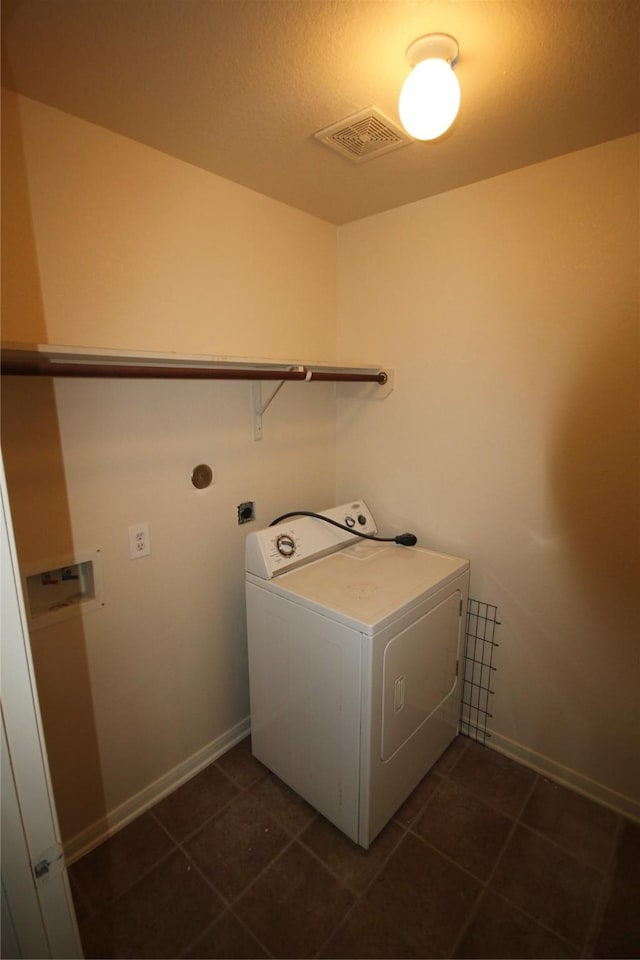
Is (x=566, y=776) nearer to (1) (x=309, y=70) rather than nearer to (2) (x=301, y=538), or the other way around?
(2) (x=301, y=538)

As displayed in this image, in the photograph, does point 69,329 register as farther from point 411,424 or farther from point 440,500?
point 440,500

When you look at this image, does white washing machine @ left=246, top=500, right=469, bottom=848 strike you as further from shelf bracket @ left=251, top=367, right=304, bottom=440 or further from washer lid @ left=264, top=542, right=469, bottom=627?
shelf bracket @ left=251, top=367, right=304, bottom=440

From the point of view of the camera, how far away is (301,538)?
1.84 metres

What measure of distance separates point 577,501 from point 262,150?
1690 mm

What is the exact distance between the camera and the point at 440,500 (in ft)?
6.59

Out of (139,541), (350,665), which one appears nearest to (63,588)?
(139,541)

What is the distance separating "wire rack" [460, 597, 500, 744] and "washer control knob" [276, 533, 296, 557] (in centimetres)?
84

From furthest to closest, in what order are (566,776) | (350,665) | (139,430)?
(566,776)
(139,430)
(350,665)

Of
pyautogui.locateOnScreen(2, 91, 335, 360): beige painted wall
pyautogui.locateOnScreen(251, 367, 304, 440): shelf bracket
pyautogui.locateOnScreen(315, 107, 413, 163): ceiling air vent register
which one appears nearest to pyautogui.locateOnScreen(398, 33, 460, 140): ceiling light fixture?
pyautogui.locateOnScreen(315, 107, 413, 163): ceiling air vent register

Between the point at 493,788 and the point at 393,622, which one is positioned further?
the point at 493,788

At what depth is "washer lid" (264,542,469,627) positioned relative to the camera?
1.46 metres

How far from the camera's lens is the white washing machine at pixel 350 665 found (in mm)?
1437

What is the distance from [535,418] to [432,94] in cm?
111

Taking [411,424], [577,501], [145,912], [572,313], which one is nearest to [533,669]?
[577,501]
